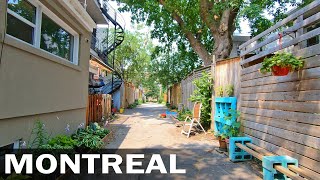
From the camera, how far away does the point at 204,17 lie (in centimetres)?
1255

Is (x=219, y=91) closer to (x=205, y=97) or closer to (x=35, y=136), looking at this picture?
(x=205, y=97)

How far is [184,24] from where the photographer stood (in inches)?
580

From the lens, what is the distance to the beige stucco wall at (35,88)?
379 cm

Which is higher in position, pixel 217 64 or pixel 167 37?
pixel 167 37

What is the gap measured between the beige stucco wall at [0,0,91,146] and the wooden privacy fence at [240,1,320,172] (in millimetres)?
4453

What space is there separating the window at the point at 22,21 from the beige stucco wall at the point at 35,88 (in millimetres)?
244

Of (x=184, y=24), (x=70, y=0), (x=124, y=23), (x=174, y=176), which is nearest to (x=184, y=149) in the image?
(x=174, y=176)

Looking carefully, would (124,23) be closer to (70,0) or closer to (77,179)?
(70,0)

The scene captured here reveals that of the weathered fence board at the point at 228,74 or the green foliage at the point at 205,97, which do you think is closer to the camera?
the weathered fence board at the point at 228,74

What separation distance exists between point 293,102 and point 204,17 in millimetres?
9113

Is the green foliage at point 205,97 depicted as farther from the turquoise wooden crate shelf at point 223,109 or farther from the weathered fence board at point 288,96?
the weathered fence board at point 288,96

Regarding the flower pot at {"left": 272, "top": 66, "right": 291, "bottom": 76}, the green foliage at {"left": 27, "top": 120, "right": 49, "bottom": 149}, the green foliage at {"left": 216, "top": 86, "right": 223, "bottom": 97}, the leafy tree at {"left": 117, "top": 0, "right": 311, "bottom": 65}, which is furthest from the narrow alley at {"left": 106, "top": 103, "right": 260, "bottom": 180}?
the leafy tree at {"left": 117, "top": 0, "right": 311, "bottom": 65}

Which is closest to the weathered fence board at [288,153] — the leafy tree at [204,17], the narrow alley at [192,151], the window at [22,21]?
the narrow alley at [192,151]

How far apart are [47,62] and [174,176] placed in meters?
3.38
